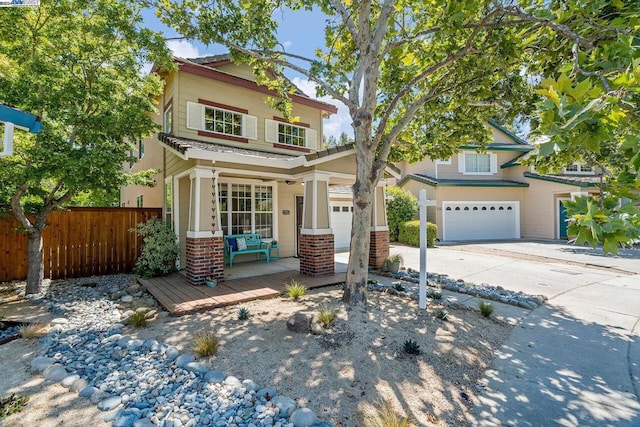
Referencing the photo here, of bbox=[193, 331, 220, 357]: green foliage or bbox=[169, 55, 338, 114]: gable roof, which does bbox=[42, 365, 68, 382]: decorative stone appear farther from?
bbox=[169, 55, 338, 114]: gable roof

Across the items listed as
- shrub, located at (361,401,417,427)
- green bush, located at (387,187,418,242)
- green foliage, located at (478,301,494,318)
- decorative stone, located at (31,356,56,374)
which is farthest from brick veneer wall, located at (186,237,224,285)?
green bush, located at (387,187,418,242)

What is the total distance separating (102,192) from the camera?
703 centimetres

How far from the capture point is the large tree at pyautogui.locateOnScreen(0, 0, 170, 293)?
19.0 feet

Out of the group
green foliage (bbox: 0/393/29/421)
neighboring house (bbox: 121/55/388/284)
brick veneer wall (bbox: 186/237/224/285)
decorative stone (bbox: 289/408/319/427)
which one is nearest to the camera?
decorative stone (bbox: 289/408/319/427)

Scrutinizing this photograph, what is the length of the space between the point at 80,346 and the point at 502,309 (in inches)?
276

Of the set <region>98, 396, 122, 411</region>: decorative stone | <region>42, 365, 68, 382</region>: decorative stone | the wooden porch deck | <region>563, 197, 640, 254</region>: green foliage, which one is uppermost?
<region>563, 197, 640, 254</region>: green foliage

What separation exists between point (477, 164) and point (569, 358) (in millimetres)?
17272

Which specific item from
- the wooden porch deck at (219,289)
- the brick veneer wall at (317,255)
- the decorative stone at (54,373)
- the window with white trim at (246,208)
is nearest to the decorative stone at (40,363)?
the decorative stone at (54,373)

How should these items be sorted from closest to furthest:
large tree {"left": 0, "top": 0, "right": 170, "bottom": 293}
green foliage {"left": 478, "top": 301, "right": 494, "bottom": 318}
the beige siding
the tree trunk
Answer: green foliage {"left": 478, "top": 301, "right": 494, "bottom": 318} → large tree {"left": 0, "top": 0, "right": 170, "bottom": 293} → the tree trunk → the beige siding

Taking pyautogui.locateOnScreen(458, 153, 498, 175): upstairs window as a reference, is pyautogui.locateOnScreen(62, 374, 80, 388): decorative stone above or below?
below

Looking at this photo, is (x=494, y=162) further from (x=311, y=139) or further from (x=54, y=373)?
(x=54, y=373)

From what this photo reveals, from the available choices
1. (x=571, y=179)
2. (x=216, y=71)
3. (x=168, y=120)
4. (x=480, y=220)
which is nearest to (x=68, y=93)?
(x=168, y=120)

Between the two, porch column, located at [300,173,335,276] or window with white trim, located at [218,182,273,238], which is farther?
window with white trim, located at [218,182,273,238]

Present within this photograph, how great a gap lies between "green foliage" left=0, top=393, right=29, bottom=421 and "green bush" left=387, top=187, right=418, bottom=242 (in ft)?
53.0
